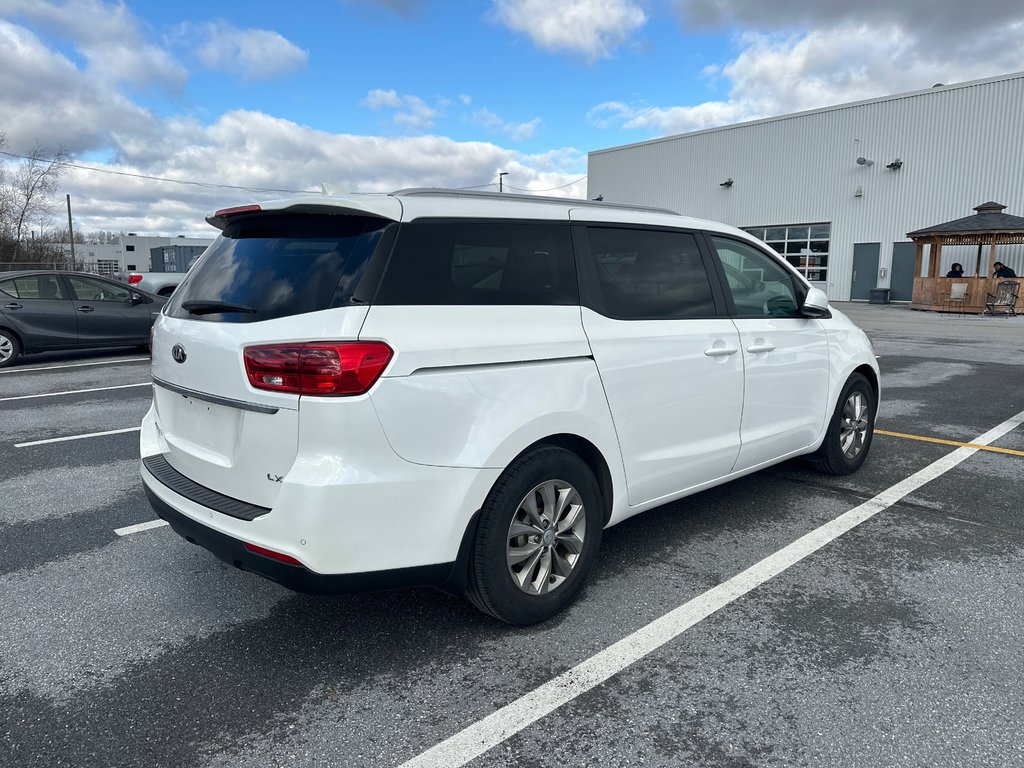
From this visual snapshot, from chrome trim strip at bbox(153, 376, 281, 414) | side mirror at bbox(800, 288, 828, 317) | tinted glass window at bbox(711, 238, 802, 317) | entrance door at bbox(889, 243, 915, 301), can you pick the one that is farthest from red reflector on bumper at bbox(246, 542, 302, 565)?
entrance door at bbox(889, 243, 915, 301)

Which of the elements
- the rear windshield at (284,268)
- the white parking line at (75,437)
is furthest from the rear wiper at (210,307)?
the white parking line at (75,437)

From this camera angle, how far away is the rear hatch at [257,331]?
257cm

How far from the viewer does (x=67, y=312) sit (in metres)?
11.4

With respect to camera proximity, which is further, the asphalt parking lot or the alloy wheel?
the alloy wheel

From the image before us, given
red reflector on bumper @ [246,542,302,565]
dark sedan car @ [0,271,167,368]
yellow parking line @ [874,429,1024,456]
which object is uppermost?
dark sedan car @ [0,271,167,368]

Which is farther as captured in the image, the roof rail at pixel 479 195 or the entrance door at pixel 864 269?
the entrance door at pixel 864 269

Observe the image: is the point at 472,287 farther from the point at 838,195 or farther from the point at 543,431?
the point at 838,195

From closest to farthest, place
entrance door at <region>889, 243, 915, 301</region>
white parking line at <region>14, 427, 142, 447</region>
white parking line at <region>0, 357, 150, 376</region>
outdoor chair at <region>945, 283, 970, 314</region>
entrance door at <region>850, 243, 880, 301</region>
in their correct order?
white parking line at <region>14, 427, 142, 447</region> → white parking line at <region>0, 357, 150, 376</region> → outdoor chair at <region>945, 283, 970, 314</region> → entrance door at <region>889, 243, 915, 301</region> → entrance door at <region>850, 243, 880, 301</region>

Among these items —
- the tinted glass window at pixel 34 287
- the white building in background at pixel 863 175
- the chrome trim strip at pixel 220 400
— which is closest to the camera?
the chrome trim strip at pixel 220 400

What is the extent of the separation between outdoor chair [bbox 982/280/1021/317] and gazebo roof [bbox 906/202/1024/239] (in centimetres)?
166

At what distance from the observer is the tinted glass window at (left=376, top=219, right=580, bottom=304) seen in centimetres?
271

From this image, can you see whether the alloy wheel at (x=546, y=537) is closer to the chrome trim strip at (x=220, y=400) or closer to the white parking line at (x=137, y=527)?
the chrome trim strip at (x=220, y=400)

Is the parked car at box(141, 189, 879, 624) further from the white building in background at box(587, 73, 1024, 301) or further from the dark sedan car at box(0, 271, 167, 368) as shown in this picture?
the white building in background at box(587, 73, 1024, 301)

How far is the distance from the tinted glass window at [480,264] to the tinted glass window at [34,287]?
35.9ft
